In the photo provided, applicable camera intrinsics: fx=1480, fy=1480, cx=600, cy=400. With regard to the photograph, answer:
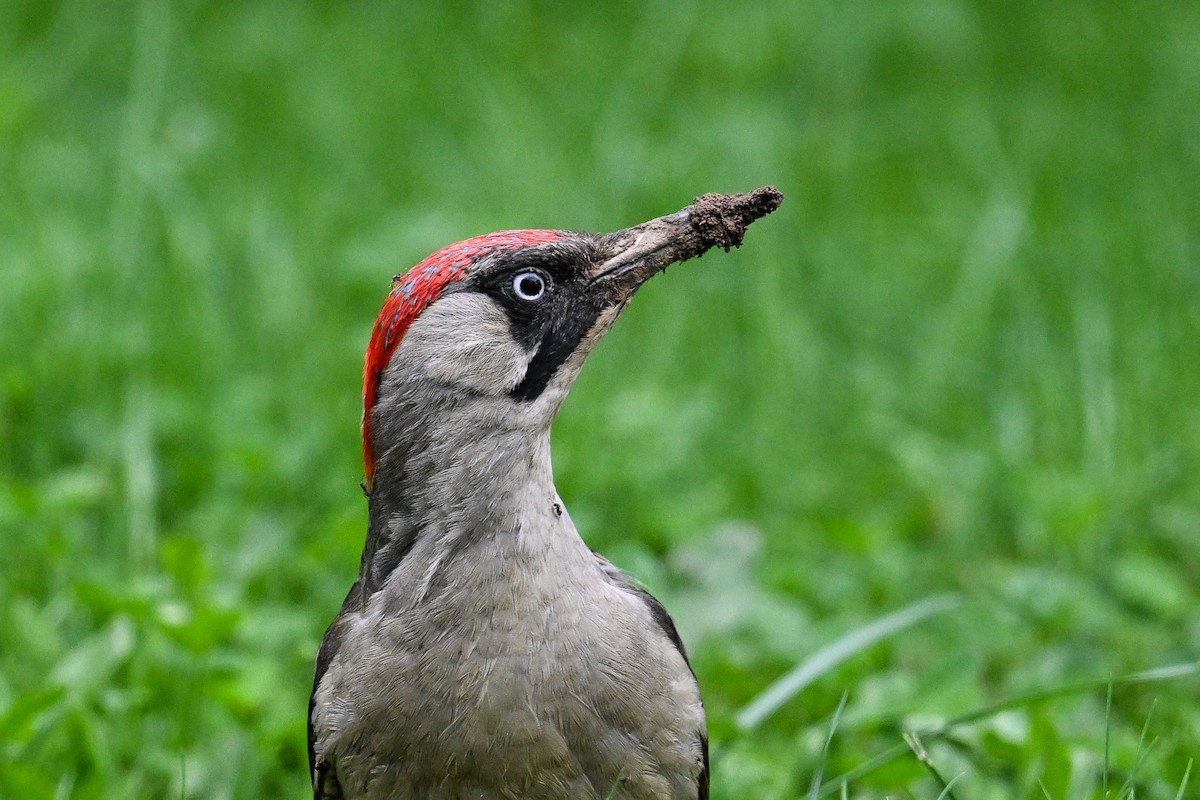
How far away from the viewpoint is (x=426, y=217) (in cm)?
773

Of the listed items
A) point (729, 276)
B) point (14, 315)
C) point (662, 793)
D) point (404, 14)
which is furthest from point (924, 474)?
point (404, 14)

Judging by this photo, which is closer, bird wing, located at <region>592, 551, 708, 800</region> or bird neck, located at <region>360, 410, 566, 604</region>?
bird neck, located at <region>360, 410, 566, 604</region>

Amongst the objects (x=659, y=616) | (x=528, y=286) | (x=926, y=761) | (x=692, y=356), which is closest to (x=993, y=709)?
(x=926, y=761)

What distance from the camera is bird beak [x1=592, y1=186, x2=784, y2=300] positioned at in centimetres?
321

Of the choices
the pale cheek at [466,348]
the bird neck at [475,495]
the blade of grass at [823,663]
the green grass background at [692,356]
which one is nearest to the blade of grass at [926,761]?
the green grass background at [692,356]

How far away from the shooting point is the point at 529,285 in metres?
3.21

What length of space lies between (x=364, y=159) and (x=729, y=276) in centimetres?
244

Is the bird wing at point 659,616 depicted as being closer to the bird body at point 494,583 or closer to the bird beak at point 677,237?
the bird body at point 494,583

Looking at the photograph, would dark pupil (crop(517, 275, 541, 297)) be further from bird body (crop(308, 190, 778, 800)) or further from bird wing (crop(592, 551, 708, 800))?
bird wing (crop(592, 551, 708, 800))

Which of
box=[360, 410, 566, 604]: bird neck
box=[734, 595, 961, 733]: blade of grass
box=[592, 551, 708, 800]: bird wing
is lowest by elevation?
box=[734, 595, 961, 733]: blade of grass

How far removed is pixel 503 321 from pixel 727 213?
539 mm

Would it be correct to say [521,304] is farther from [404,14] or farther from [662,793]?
[404,14]

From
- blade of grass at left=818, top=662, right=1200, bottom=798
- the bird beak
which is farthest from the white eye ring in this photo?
blade of grass at left=818, top=662, right=1200, bottom=798

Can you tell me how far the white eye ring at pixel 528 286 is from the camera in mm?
3184
